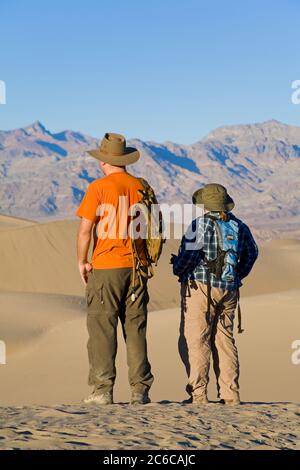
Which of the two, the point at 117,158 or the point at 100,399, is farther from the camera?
the point at 117,158

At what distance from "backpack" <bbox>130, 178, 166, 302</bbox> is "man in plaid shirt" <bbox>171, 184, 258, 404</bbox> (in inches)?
8.6

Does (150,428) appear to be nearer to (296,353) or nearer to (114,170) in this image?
(114,170)

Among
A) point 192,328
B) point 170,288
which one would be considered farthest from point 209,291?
point 170,288

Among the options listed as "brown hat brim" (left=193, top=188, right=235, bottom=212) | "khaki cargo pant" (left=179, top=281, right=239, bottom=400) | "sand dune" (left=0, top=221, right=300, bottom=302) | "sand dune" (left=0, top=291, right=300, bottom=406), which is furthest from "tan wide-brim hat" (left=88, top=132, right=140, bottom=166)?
"sand dune" (left=0, top=221, right=300, bottom=302)

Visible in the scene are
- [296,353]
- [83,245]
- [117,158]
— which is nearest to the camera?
[83,245]

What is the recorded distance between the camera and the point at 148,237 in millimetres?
5523

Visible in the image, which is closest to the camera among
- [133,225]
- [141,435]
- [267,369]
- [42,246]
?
[141,435]

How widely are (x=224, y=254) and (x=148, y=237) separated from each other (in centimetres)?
59

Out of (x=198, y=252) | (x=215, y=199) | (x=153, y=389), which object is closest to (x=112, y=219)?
(x=198, y=252)

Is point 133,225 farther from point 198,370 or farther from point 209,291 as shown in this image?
point 198,370

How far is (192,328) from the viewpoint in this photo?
570 cm

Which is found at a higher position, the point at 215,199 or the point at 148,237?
the point at 215,199

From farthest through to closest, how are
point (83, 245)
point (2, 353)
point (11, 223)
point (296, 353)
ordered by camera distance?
point (11, 223), point (2, 353), point (296, 353), point (83, 245)
